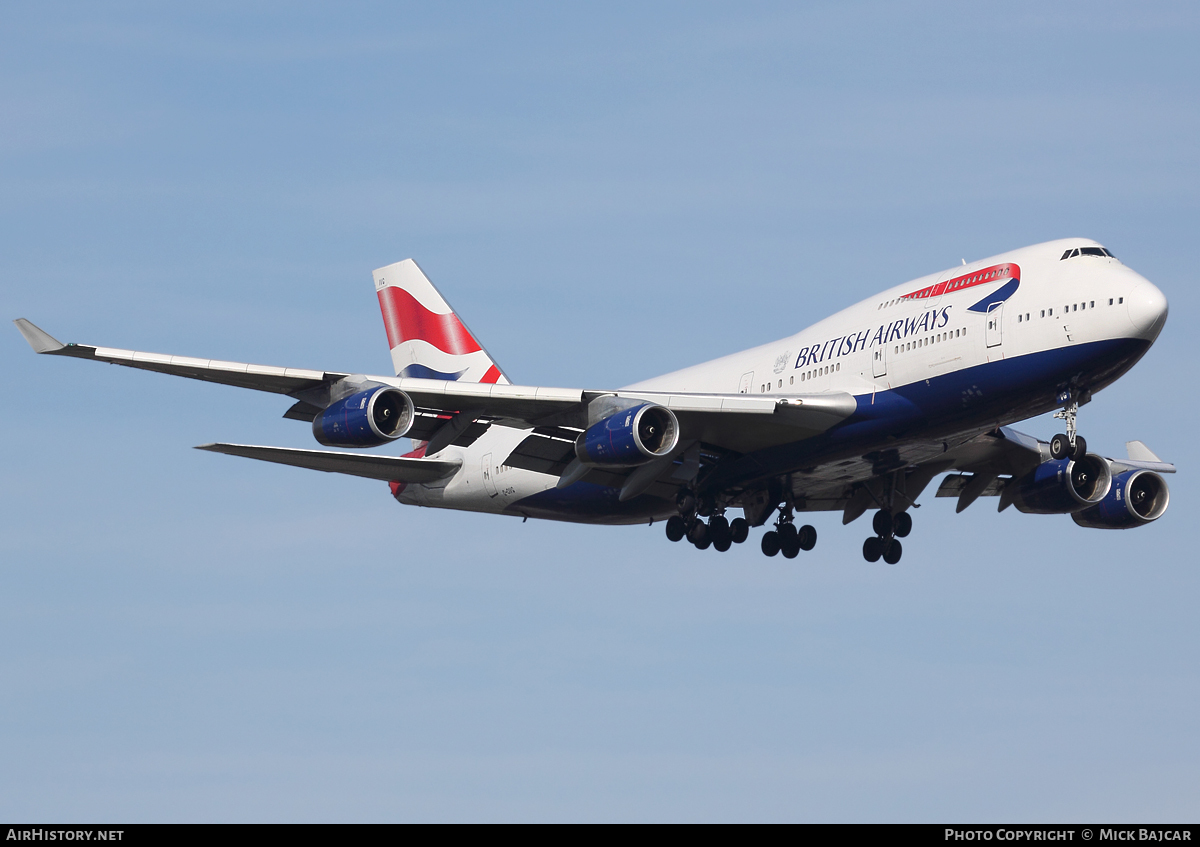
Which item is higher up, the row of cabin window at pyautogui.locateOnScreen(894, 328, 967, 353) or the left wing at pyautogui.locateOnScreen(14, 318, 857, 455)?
the row of cabin window at pyautogui.locateOnScreen(894, 328, 967, 353)

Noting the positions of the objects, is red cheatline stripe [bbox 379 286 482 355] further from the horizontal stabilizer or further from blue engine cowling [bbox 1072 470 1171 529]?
blue engine cowling [bbox 1072 470 1171 529]

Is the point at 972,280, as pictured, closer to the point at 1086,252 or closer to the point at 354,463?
the point at 1086,252

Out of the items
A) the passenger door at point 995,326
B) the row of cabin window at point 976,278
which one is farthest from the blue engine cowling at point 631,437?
the passenger door at point 995,326

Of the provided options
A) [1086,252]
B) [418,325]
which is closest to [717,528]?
[1086,252]

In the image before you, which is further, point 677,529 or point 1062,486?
point 1062,486

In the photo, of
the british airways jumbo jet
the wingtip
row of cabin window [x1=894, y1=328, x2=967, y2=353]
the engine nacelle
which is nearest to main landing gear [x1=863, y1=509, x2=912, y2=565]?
the british airways jumbo jet

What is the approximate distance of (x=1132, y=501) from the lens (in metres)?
51.0

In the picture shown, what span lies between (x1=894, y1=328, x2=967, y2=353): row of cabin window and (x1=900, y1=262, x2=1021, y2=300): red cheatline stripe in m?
1.38

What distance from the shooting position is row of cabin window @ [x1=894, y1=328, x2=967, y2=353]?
39.8m

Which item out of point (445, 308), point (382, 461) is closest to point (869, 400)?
point (382, 461)

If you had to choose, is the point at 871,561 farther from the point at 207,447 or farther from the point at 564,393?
the point at 207,447

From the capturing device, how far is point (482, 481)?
4947 cm

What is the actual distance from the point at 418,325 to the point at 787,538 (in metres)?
16.6
